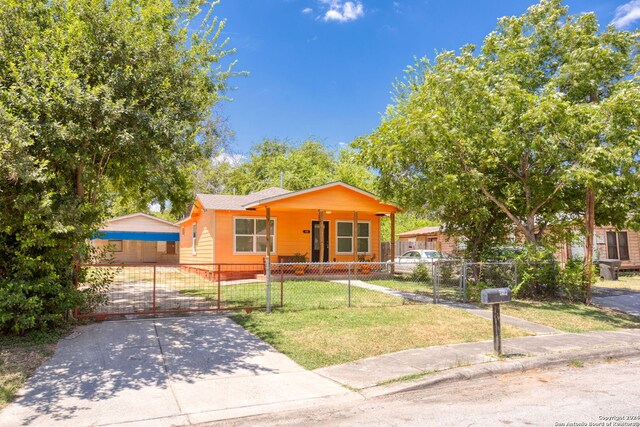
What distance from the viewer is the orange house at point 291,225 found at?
17.8 m

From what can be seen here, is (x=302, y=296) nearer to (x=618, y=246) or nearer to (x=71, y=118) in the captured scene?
(x=71, y=118)

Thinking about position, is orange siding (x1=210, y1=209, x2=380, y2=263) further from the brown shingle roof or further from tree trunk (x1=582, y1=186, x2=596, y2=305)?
tree trunk (x1=582, y1=186, x2=596, y2=305)

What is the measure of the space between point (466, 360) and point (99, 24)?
8.16 m

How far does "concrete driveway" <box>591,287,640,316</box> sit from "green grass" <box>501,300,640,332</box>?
0.90 m

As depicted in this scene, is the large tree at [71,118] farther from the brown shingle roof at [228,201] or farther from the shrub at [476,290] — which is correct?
the brown shingle roof at [228,201]

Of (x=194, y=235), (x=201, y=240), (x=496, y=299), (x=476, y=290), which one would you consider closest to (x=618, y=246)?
(x=476, y=290)

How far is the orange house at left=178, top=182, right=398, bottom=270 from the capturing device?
1783cm

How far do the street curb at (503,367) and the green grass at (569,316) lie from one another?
1695 millimetres

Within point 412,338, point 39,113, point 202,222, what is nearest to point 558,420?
point 412,338

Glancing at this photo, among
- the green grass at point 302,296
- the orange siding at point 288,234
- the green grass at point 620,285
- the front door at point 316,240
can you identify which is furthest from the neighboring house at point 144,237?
the green grass at point 620,285

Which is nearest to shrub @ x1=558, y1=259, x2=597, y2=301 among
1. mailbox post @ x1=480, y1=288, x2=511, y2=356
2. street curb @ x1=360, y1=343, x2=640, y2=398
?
street curb @ x1=360, y1=343, x2=640, y2=398

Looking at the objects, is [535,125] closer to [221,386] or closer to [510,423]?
[510,423]

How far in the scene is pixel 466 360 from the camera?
256 inches

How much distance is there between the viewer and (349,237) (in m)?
20.4
